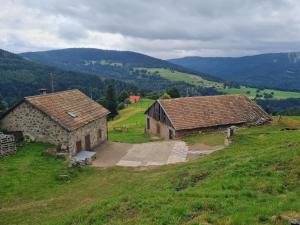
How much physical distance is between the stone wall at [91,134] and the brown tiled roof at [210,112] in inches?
336

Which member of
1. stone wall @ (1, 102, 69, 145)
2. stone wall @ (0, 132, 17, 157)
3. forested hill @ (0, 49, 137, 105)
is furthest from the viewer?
forested hill @ (0, 49, 137, 105)

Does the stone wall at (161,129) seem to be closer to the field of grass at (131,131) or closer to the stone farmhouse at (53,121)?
the field of grass at (131,131)

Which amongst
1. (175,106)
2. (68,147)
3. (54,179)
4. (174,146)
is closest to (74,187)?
(54,179)

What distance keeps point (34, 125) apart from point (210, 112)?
74.9 feet

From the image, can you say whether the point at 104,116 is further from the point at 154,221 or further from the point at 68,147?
the point at 154,221

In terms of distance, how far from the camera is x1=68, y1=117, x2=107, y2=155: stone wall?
3133cm

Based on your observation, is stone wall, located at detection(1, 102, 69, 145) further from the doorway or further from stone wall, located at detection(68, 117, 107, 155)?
the doorway

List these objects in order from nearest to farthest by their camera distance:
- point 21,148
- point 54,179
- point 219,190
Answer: point 219,190
point 54,179
point 21,148

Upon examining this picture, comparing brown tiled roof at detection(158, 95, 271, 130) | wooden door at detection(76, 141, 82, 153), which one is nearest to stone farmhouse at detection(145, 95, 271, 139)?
brown tiled roof at detection(158, 95, 271, 130)

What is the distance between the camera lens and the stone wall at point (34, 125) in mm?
31078

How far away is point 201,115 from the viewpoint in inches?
1775

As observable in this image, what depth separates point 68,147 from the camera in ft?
101

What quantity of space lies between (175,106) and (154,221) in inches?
1380

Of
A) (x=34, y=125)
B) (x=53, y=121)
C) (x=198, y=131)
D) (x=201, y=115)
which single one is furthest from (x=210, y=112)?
(x=34, y=125)
